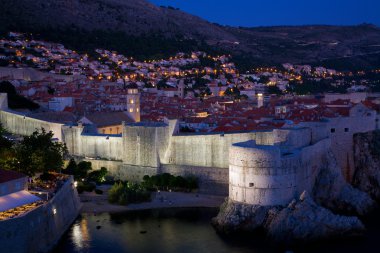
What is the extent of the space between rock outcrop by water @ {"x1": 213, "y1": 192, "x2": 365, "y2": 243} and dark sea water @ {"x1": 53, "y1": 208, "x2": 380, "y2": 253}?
15.6 inches

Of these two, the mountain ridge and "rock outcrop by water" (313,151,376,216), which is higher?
the mountain ridge

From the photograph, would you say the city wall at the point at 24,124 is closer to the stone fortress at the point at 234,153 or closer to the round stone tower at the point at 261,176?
the stone fortress at the point at 234,153

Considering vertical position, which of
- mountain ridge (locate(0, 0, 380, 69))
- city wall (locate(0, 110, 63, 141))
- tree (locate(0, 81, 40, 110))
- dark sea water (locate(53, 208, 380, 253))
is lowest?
dark sea water (locate(53, 208, 380, 253))

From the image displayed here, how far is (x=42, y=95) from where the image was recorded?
4534cm

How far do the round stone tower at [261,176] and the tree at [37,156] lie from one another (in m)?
8.13

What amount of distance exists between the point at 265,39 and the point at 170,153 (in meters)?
103

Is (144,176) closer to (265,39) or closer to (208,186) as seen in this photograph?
(208,186)

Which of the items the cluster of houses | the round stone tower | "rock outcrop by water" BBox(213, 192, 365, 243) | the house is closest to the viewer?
"rock outcrop by water" BBox(213, 192, 365, 243)

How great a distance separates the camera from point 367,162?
2645cm

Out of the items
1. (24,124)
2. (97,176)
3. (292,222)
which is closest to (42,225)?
(292,222)

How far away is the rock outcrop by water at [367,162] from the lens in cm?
2597

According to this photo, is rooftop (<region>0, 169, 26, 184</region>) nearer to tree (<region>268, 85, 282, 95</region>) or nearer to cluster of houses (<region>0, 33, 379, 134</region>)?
cluster of houses (<region>0, 33, 379, 134</region>)

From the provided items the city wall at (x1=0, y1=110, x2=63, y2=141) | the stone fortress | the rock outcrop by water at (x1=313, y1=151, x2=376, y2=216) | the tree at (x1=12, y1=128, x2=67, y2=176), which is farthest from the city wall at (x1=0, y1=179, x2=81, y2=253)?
the rock outcrop by water at (x1=313, y1=151, x2=376, y2=216)

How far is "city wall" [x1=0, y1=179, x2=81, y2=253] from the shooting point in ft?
51.1
